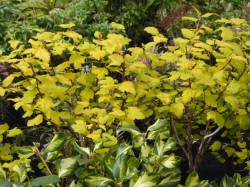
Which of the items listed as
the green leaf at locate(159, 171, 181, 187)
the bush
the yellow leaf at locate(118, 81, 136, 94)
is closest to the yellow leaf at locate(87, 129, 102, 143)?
the bush

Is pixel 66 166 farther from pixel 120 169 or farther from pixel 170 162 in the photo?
pixel 170 162

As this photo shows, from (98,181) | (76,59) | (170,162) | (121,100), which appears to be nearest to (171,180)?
(170,162)

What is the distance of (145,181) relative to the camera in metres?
1.53

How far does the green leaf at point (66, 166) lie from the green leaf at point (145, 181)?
0.27m

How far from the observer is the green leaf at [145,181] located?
1.52m

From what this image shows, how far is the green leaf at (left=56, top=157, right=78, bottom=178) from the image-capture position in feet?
5.23

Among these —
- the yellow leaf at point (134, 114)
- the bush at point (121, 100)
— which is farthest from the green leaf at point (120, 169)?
the yellow leaf at point (134, 114)

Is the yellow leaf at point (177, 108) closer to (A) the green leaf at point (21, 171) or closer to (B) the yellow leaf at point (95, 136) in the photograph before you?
(B) the yellow leaf at point (95, 136)

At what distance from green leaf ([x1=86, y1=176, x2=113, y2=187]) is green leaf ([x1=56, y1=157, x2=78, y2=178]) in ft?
0.32

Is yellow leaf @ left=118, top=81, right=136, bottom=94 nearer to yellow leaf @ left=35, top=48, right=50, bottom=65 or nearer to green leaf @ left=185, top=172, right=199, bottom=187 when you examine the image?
yellow leaf @ left=35, top=48, right=50, bottom=65

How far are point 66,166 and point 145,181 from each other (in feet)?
1.11

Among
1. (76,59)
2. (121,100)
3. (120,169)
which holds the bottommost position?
(121,100)

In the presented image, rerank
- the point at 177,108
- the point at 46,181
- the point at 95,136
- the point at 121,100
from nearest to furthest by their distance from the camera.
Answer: the point at 46,181, the point at 95,136, the point at 177,108, the point at 121,100

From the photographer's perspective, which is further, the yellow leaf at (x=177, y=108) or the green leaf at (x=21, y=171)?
the yellow leaf at (x=177, y=108)
